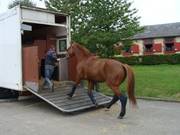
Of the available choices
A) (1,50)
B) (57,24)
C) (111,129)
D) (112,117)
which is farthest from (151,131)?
(1,50)

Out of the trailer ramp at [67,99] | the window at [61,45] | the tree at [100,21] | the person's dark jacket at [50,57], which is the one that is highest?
the tree at [100,21]

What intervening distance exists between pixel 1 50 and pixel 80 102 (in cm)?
423

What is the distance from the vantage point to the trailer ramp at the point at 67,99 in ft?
36.9

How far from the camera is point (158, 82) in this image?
17031mm

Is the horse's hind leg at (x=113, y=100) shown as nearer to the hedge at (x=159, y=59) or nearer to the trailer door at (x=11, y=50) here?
the trailer door at (x=11, y=50)

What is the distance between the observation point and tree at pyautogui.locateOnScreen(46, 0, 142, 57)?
18609mm

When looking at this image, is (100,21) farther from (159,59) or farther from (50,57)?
(159,59)

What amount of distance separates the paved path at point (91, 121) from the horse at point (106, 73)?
0.55m

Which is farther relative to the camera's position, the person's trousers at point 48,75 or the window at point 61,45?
the window at point 61,45

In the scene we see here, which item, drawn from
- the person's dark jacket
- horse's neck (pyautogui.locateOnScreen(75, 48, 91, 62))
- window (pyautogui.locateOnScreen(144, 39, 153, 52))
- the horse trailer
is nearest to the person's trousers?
the person's dark jacket

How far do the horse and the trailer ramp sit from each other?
10.2 inches

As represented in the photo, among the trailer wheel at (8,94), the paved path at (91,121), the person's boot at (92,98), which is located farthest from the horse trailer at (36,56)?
the trailer wheel at (8,94)

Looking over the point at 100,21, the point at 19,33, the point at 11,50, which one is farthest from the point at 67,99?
the point at 100,21

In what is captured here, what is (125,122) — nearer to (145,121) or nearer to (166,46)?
(145,121)
